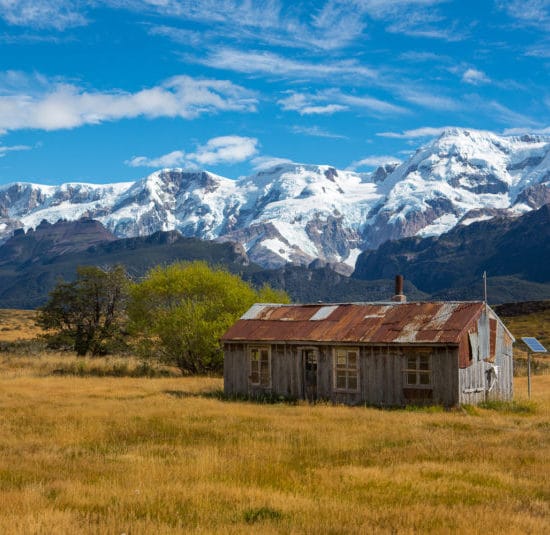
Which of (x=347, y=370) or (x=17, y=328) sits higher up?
(x=17, y=328)

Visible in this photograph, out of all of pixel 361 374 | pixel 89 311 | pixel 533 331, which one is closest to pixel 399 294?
pixel 361 374

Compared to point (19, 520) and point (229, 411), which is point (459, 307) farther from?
point (19, 520)

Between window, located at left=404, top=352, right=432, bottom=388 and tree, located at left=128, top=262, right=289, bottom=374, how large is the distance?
1434 cm

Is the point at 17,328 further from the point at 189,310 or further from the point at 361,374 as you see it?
the point at 361,374

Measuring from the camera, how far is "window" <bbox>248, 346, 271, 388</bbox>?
31.2 meters

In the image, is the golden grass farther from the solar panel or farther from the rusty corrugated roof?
the solar panel

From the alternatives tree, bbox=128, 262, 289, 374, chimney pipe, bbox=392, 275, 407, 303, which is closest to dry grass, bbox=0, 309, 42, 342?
tree, bbox=128, 262, 289, 374

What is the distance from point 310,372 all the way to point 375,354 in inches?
126

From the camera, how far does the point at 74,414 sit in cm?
2347

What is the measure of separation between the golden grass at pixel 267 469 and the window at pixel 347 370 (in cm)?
207

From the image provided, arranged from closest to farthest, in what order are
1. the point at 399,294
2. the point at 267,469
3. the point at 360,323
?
the point at 267,469 < the point at 360,323 < the point at 399,294

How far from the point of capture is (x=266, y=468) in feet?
50.2

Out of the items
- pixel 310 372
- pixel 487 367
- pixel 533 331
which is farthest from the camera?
pixel 533 331

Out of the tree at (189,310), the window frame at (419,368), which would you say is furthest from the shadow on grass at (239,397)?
the tree at (189,310)
